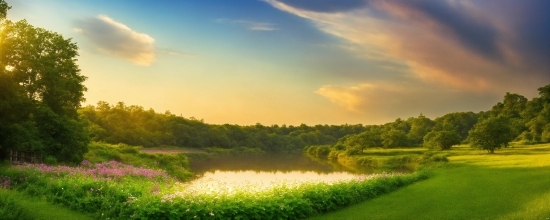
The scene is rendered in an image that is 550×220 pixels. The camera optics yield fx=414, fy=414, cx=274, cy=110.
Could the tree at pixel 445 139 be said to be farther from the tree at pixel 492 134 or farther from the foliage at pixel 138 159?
the foliage at pixel 138 159

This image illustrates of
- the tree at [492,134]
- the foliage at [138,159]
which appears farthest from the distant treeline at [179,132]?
the tree at [492,134]

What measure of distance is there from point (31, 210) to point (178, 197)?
466 centimetres

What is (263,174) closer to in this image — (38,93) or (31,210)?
(38,93)

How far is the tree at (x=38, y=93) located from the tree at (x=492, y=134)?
138 feet

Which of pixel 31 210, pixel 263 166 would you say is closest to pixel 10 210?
pixel 31 210

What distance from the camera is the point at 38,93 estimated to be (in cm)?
2773

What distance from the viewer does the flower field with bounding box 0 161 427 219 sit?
13156mm

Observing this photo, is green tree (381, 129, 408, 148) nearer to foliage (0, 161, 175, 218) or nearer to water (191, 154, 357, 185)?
water (191, 154, 357, 185)

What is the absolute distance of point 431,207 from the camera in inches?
643

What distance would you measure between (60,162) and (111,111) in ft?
240

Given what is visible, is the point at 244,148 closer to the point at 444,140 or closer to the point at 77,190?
the point at 444,140

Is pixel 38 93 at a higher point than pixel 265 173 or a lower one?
higher

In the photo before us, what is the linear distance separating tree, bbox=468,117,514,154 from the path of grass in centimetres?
4584

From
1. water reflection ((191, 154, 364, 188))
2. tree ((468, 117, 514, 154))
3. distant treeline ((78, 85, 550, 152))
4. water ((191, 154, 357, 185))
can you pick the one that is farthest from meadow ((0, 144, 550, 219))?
distant treeline ((78, 85, 550, 152))
